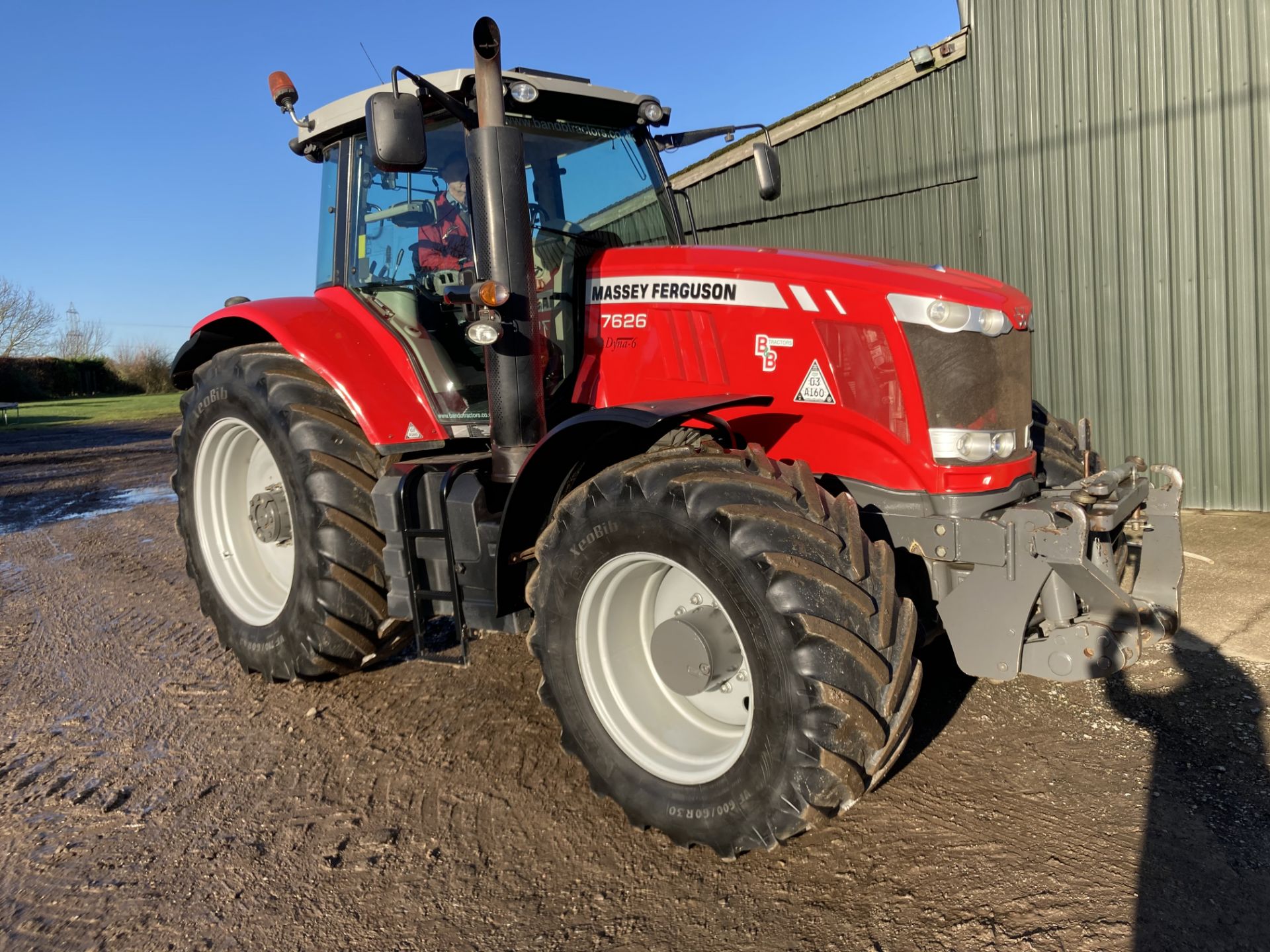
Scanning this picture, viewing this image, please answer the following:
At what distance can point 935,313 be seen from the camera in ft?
9.87

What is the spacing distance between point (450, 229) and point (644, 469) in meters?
1.78

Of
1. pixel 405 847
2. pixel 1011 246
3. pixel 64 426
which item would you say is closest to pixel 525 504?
pixel 405 847

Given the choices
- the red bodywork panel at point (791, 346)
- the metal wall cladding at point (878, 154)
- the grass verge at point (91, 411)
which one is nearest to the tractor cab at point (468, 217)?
the red bodywork panel at point (791, 346)

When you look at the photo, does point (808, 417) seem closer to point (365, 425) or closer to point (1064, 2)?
point (365, 425)

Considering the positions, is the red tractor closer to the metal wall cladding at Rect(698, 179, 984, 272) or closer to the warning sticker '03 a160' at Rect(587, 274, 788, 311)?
the warning sticker '03 a160' at Rect(587, 274, 788, 311)

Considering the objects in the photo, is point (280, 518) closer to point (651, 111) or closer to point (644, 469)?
point (644, 469)

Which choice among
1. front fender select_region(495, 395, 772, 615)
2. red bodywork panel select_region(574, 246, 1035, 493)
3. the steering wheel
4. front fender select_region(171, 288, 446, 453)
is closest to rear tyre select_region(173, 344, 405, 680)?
front fender select_region(171, 288, 446, 453)

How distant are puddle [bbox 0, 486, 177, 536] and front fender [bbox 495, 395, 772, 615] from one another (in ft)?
23.2

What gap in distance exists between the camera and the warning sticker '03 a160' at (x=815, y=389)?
3184 millimetres

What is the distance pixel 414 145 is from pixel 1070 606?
99.8 inches

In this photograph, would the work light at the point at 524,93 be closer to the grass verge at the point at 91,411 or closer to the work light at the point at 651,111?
the work light at the point at 651,111

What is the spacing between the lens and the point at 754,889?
2.65 m

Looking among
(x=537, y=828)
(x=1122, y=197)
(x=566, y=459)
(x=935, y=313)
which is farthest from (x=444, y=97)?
(x=1122, y=197)

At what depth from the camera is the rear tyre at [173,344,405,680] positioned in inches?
152
